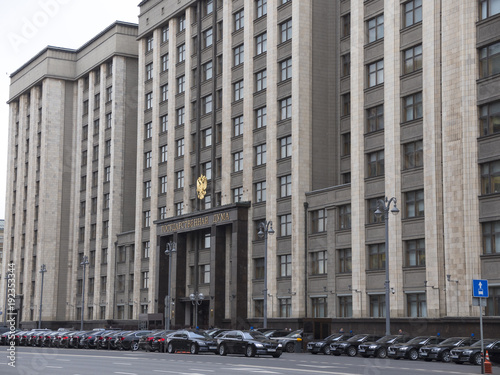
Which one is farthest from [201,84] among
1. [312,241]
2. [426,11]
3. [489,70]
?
[489,70]

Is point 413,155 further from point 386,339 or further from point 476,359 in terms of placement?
point 476,359

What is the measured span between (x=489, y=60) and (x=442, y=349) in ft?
61.7

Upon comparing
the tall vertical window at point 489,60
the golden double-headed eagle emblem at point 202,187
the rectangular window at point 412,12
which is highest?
the rectangular window at point 412,12

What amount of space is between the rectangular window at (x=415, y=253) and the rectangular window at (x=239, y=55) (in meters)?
27.2

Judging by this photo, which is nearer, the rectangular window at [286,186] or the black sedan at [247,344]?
the black sedan at [247,344]

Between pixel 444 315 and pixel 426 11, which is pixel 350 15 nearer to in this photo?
pixel 426 11

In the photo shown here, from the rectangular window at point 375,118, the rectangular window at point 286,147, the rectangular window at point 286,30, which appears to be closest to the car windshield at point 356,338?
the rectangular window at point 375,118

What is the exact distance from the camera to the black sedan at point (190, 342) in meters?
47.3

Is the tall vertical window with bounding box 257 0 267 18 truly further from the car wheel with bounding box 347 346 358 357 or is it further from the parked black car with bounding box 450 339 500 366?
the parked black car with bounding box 450 339 500 366

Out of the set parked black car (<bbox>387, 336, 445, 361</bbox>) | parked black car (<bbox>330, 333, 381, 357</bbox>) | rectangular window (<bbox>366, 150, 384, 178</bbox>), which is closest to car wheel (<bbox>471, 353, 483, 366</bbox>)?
parked black car (<bbox>387, 336, 445, 361</bbox>)

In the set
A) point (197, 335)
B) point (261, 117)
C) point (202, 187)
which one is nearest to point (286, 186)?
point (261, 117)

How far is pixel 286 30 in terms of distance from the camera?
228 feet

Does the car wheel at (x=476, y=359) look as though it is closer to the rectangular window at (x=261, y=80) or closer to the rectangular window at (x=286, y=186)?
the rectangular window at (x=286, y=186)

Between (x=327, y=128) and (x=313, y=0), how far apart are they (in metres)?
10.8
